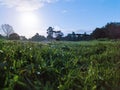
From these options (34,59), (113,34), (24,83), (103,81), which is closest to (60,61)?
(34,59)

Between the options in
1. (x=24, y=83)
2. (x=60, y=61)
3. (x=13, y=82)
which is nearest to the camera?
(x=13, y=82)

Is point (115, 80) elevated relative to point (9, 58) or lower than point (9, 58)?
lower

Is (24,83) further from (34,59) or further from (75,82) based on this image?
(34,59)

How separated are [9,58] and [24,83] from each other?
0.65m

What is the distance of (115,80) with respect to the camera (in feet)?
10.6

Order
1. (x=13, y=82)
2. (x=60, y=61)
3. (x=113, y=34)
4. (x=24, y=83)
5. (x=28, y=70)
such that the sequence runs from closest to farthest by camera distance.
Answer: (x=13, y=82) < (x=24, y=83) < (x=28, y=70) < (x=60, y=61) < (x=113, y=34)

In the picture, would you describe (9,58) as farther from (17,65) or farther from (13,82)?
(13,82)

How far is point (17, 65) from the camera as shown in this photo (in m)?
2.93

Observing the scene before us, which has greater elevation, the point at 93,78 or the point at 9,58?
the point at 9,58

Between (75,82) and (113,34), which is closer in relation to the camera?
(75,82)

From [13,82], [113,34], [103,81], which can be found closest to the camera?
[13,82]

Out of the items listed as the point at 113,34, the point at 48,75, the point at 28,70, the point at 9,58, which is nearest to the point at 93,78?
the point at 48,75

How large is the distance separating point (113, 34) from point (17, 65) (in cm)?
2522

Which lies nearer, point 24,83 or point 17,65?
point 24,83
